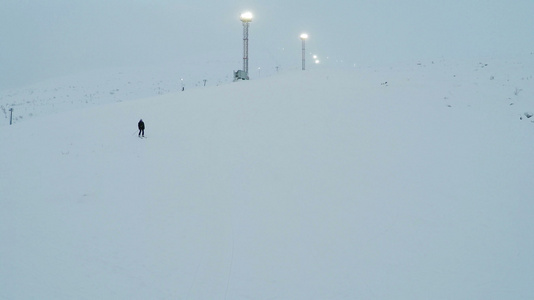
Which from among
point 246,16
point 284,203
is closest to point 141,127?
point 284,203

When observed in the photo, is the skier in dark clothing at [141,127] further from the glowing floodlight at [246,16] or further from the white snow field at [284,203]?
the glowing floodlight at [246,16]

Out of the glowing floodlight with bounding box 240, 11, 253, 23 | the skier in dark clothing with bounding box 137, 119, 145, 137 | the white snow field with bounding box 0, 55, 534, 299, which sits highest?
the glowing floodlight with bounding box 240, 11, 253, 23

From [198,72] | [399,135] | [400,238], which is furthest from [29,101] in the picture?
[400,238]

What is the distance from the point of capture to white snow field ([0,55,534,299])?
8.11 metres

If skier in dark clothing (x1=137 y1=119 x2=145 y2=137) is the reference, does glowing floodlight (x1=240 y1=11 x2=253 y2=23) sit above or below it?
above

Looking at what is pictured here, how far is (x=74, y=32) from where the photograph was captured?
103m

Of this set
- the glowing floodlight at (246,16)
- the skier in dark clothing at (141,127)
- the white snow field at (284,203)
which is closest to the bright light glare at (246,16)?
the glowing floodlight at (246,16)

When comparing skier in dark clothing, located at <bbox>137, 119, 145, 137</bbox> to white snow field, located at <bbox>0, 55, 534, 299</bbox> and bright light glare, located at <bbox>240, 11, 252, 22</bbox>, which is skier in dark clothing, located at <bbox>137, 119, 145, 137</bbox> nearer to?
white snow field, located at <bbox>0, 55, 534, 299</bbox>

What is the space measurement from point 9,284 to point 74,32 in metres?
113

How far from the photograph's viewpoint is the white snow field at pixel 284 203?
811cm

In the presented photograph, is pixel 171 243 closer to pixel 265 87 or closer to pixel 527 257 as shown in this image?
pixel 527 257

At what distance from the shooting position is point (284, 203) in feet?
38.0

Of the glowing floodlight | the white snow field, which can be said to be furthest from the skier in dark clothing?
the glowing floodlight

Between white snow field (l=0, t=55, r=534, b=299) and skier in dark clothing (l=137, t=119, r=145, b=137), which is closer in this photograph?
white snow field (l=0, t=55, r=534, b=299)
